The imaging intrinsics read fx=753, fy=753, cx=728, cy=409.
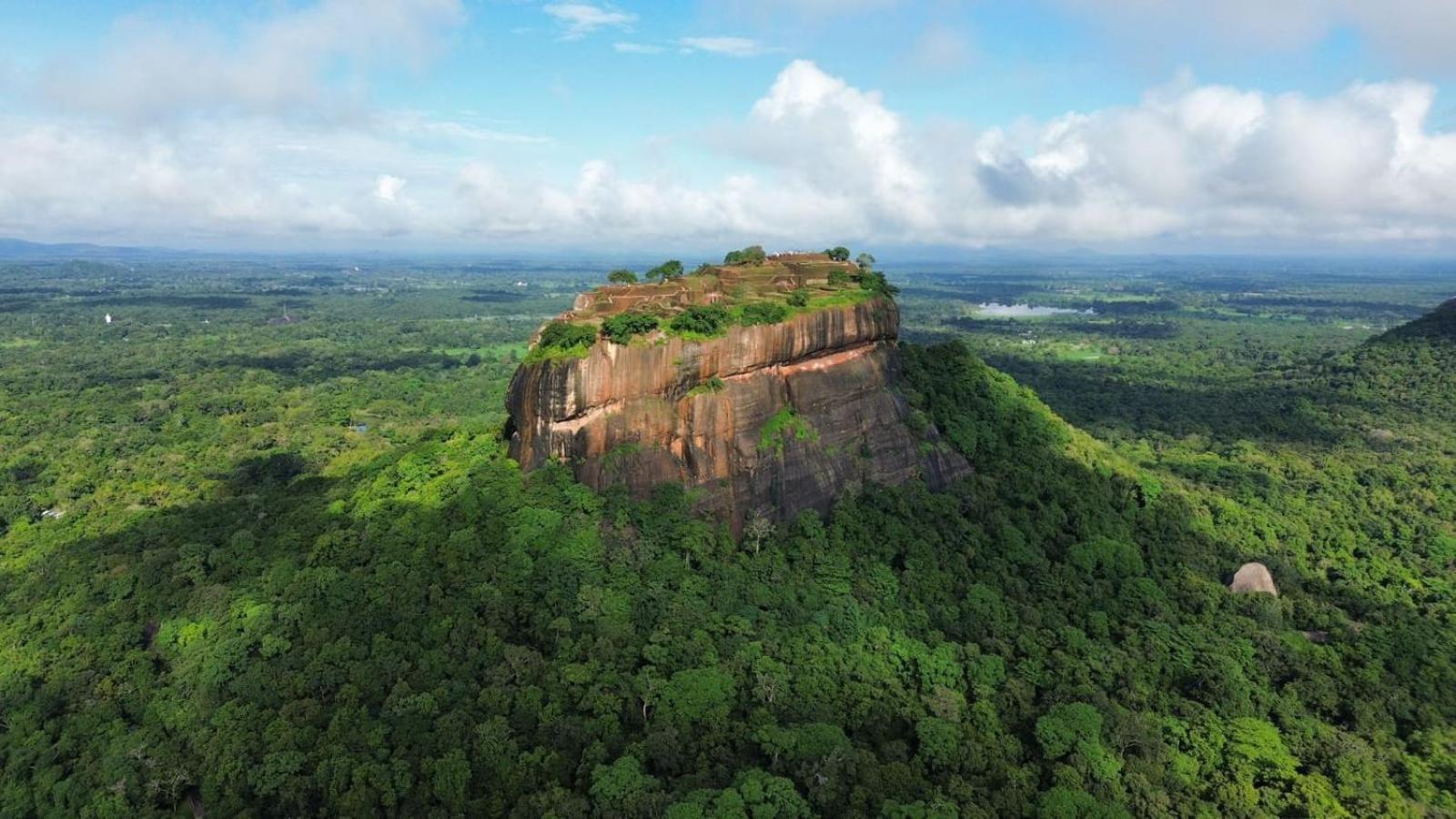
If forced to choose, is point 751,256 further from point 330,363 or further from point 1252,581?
point 330,363

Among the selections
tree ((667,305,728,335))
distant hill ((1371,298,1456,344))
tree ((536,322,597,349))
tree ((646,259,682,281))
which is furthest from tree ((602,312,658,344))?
distant hill ((1371,298,1456,344))

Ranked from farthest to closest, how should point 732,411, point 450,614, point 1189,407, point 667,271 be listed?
1. point 1189,407
2. point 667,271
3. point 732,411
4. point 450,614

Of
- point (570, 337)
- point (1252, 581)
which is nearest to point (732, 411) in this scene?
point (570, 337)

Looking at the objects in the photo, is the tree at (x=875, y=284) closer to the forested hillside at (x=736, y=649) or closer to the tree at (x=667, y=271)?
the forested hillside at (x=736, y=649)

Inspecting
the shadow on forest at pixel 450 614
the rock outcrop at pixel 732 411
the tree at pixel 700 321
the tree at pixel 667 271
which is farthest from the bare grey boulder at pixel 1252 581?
the tree at pixel 667 271

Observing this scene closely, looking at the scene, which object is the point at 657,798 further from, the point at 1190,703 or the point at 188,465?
the point at 188,465

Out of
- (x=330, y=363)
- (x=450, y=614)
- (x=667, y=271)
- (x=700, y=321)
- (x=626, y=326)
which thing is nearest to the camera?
(x=450, y=614)

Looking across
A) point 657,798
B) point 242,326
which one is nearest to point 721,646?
point 657,798
